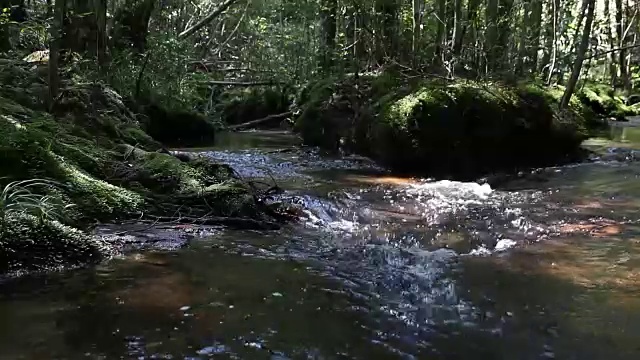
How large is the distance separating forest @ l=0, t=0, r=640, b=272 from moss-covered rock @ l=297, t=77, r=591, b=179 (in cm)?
3

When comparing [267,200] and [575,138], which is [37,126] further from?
[575,138]

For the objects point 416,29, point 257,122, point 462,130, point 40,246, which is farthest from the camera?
point 257,122

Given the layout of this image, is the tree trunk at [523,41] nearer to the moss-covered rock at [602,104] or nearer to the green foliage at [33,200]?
the moss-covered rock at [602,104]

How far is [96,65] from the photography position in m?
11.3

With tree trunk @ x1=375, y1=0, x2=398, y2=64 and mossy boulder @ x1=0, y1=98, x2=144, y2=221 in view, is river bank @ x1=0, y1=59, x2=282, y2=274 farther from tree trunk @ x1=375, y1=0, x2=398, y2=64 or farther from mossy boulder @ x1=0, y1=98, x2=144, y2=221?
tree trunk @ x1=375, y1=0, x2=398, y2=64

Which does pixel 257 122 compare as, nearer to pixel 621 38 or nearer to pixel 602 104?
pixel 602 104

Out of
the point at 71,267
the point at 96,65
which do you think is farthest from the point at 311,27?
the point at 71,267

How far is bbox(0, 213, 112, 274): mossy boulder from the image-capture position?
4254 mm

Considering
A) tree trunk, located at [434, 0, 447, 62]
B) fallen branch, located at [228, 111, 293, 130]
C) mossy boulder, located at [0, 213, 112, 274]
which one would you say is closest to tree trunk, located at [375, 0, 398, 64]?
tree trunk, located at [434, 0, 447, 62]

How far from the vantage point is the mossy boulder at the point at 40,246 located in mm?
4254

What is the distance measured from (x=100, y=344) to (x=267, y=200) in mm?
4015

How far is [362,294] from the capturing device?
4.29m

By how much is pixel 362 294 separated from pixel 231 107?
16.9 meters

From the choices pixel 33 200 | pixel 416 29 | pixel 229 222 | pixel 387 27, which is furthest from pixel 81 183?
pixel 387 27
